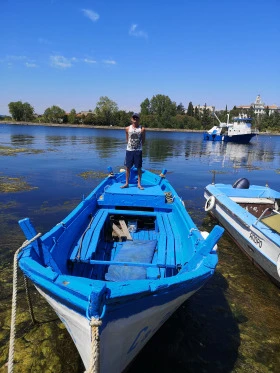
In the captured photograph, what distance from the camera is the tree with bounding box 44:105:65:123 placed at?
133 meters

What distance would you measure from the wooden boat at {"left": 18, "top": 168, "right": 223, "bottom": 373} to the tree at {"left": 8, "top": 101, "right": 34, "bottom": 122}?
5564 inches

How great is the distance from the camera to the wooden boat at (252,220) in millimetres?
6097

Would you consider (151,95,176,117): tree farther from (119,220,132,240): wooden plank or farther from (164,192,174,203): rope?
(119,220,132,240): wooden plank

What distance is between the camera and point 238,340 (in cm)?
462

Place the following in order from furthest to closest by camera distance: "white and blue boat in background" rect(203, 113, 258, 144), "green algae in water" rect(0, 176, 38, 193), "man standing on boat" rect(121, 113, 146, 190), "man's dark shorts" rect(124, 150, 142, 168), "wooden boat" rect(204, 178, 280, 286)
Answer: "white and blue boat in background" rect(203, 113, 258, 144)
"green algae in water" rect(0, 176, 38, 193)
"man's dark shorts" rect(124, 150, 142, 168)
"man standing on boat" rect(121, 113, 146, 190)
"wooden boat" rect(204, 178, 280, 286)

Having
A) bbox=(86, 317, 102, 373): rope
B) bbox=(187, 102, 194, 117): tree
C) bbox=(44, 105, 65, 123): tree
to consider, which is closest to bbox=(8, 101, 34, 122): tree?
bbox=(44, 105, 65, 123): tree

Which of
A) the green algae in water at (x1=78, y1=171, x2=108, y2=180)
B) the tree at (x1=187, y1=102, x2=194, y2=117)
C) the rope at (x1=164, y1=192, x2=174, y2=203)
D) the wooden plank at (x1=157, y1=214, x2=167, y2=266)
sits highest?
the tree at (x1=187, y1=102, x2=194, y2=117)

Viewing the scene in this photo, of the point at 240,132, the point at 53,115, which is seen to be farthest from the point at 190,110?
the point at 240,132

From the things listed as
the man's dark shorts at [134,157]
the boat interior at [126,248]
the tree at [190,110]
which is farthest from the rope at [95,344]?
the tree at [190,110]

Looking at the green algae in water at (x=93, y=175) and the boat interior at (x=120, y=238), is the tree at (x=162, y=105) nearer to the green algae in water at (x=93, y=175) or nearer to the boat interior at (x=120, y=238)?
the green algae in water at (x=93, y=175)

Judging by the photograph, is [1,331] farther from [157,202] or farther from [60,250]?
[157,202]

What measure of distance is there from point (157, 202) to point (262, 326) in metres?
3.38

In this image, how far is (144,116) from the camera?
424ft

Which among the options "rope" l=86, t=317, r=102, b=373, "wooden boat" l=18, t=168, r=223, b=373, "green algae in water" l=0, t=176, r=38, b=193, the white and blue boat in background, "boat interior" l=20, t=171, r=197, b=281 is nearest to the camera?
"rope" l=86, t=317, r=102, b=373
